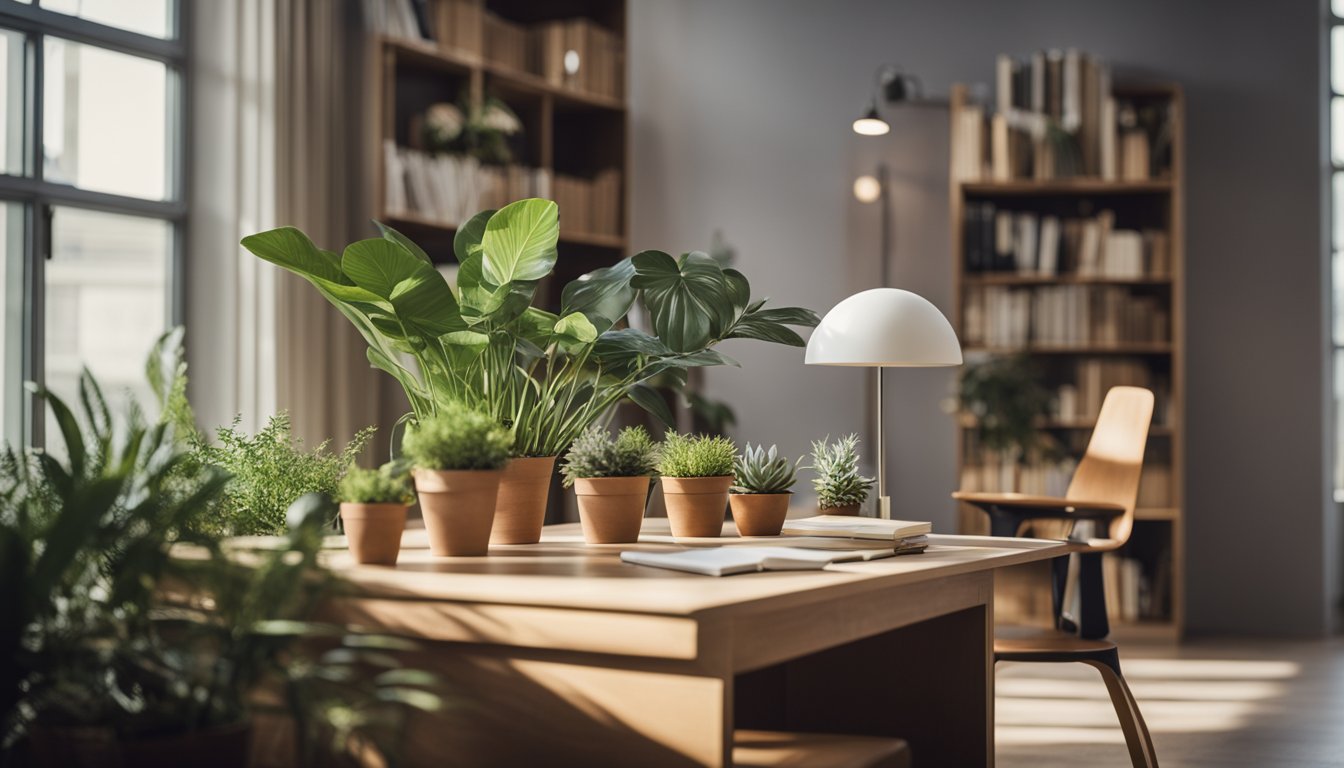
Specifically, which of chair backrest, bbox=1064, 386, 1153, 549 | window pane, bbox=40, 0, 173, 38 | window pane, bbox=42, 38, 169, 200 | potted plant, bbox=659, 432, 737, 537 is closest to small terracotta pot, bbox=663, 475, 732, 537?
potted plant, bbox=659, 432, 737, 537

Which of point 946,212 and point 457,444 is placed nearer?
point 457,444

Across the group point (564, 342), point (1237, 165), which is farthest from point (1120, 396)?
point (1237, 165)

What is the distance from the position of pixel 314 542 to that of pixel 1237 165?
5692mm

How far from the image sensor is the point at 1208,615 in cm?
608

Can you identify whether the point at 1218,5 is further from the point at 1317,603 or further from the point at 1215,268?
the point at 1317,603

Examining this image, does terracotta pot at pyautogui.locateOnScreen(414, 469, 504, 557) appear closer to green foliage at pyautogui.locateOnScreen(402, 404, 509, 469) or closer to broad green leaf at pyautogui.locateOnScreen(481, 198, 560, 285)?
green foliage at pyautogui.locateOnScreen(402, 404, 509, 469)

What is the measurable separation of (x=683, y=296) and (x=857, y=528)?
1.65ft

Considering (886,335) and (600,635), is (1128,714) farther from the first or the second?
(600,635)

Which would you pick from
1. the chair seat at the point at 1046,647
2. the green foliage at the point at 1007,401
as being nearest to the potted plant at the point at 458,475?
the chair seat at the point at 1046,647

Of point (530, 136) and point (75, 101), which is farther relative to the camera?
point (530, 136)

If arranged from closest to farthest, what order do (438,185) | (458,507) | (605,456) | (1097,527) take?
(458,507)
(605,456)
(1097,527)
(438,185)

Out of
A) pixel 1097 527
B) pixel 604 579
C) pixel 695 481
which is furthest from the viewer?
pixel 1097 527

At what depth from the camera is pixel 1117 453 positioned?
11.6ft

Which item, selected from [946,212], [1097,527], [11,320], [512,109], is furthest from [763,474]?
[946,212]
